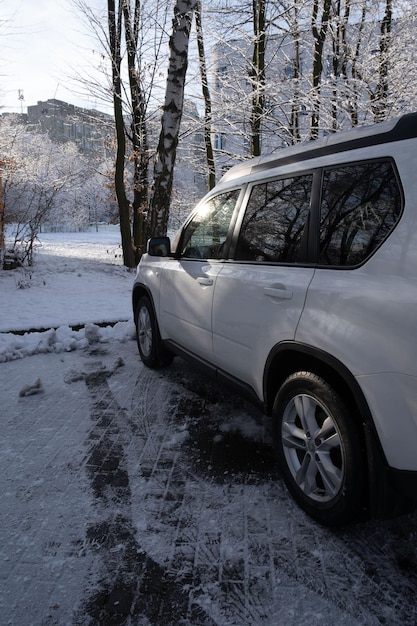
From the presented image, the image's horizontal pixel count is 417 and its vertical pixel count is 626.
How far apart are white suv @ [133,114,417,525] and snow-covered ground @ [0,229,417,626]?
0.29m

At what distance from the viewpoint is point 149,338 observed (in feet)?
16.5

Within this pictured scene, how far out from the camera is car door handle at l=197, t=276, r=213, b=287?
3.37 metres

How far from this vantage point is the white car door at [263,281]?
251 cm

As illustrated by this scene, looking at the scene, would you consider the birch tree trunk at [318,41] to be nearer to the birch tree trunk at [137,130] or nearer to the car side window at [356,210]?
the birch tree trunk at [137,130]

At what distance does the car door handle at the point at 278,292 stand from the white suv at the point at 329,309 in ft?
0.04

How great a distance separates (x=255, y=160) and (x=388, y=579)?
2672mm

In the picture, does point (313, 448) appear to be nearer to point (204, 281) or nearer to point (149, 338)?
point (204, 281)

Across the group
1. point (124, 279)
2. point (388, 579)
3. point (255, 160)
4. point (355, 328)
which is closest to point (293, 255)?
point (355, 328)

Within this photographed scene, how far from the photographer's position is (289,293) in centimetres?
245

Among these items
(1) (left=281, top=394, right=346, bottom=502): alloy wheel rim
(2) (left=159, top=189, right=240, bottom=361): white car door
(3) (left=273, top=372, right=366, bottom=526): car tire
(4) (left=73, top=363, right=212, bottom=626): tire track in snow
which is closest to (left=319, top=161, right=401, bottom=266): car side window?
(3) (left=273, top=372, right=366, bottom=526): car tire

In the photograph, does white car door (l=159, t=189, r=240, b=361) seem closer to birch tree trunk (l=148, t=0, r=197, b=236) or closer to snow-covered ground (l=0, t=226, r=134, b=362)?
snow-covered ground (l=0, t=226, r=134, b=362)

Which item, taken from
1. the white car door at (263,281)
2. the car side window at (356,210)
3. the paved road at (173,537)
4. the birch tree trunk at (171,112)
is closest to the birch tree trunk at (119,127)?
the birch tree trunk at (171,112)

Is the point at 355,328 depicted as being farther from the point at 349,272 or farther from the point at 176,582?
the point at 176,582

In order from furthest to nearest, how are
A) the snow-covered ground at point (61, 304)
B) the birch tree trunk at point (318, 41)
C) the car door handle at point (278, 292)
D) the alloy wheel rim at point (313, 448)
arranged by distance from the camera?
the birch tree trunk at point (318, 41), the snow-covered ground at point (61, 304), the car door handle at point (278, 292), the alloy wheel rim at point (313, 448)
